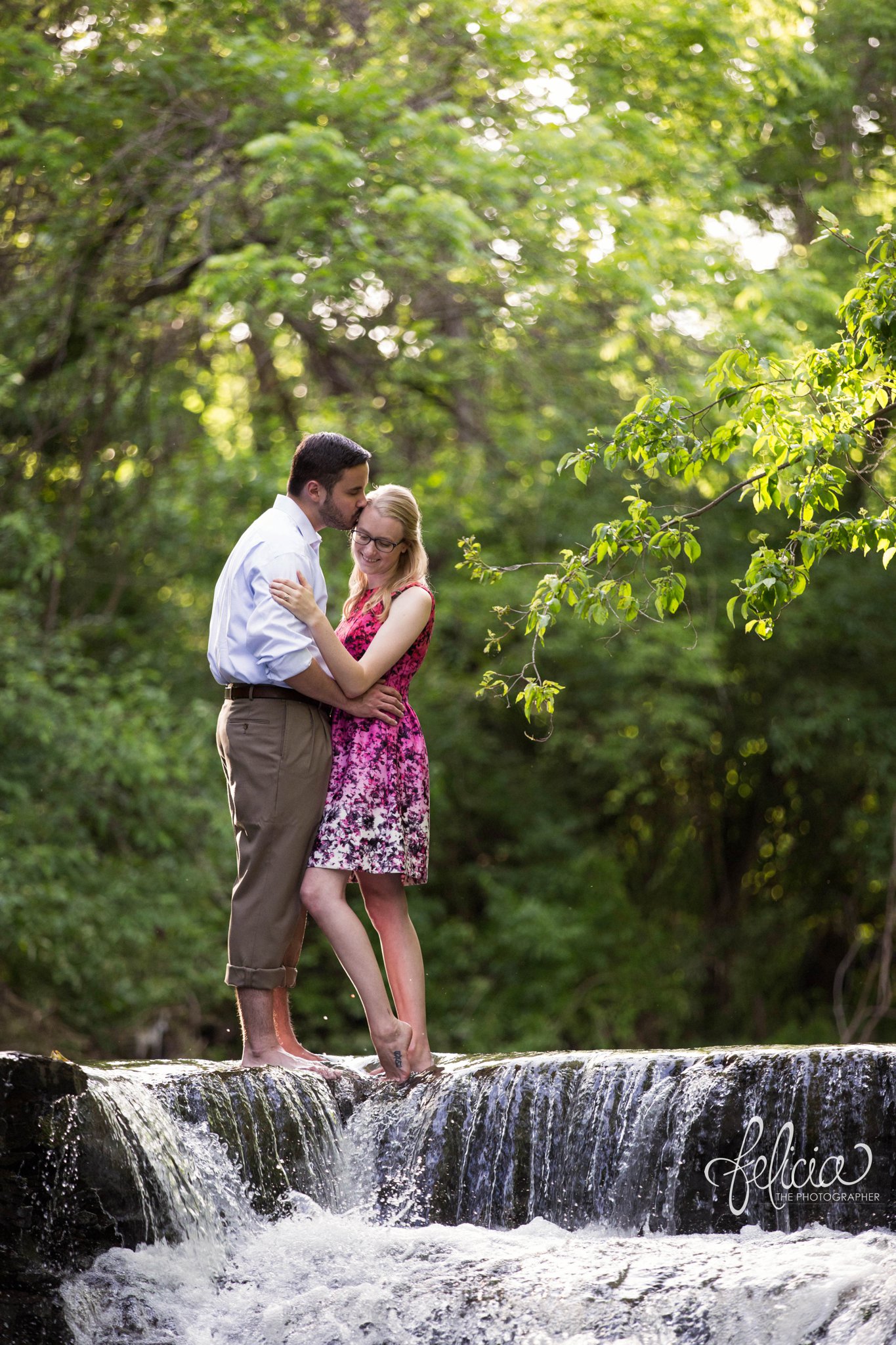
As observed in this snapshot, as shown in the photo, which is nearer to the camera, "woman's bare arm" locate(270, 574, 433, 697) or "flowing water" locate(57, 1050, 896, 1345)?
"flowing water" locate(57, 1050, 896, 1345)

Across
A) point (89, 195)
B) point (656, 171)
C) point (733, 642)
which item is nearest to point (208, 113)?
point (89, 195)

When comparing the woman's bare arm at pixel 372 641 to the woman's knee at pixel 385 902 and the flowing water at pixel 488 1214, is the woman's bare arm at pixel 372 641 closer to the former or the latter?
the woman's knee at pixel 385 902

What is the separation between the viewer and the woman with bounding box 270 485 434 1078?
13.4 feet

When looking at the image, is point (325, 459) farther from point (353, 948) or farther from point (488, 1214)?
point (488, 1214)

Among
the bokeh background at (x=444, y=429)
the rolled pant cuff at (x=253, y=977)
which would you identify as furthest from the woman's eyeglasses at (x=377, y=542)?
the bokeh background at (x=444, y=429)

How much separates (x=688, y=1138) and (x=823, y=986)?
10.1 m

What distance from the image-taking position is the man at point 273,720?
3.97 meters

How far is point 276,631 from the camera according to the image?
392 cm

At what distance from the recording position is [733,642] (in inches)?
493

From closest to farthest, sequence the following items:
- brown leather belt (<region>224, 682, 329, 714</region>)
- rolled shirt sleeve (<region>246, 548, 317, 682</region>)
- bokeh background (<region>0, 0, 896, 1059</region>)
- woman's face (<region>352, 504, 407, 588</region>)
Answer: rolled shirt sleeve (<region>246, 548, 317, 682</region>) < brown leather belt (<region>224, 682, 329, 714</region>) < woman's face (<region>352, 504, 407, 588</region>) < bokeh background (<region>0, 0, 896, 1059</region>)

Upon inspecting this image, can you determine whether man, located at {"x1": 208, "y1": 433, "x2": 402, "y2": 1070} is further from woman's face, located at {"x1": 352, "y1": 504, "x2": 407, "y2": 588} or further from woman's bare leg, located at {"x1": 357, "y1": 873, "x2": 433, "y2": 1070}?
woman's bare leg, located at {"x1": 357, "y1": 873, "x2": 433, "y2": 1070}

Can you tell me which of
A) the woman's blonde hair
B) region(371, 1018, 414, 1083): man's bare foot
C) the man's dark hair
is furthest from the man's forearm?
region(371, 1018, 414, 1083): man's bare foot
